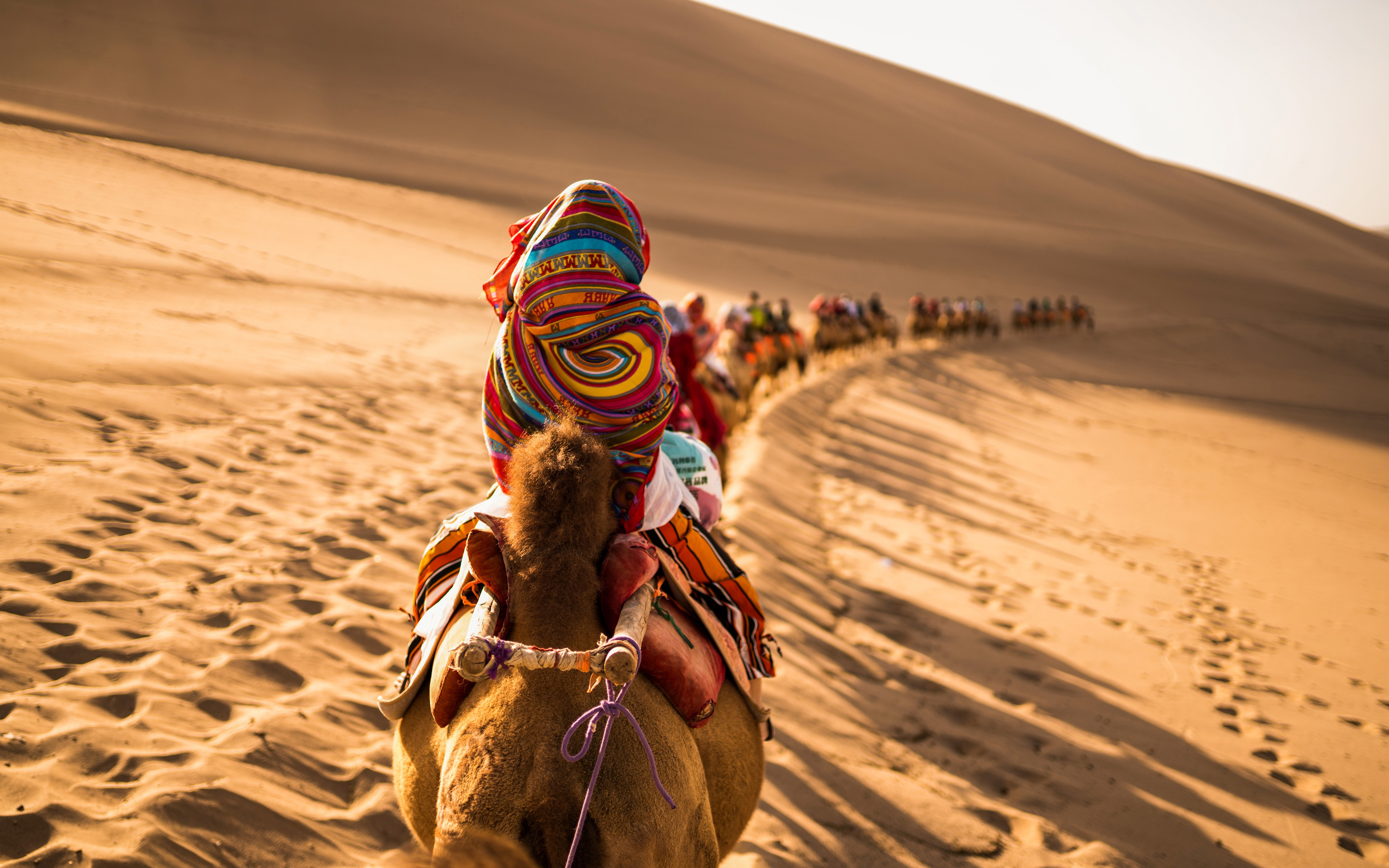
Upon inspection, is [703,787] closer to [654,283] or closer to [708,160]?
[654,283]

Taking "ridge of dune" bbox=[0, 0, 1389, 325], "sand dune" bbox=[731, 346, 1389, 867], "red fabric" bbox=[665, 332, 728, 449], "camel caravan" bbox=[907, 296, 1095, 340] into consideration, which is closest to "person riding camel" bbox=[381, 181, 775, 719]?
"sand dune" bbox=[731, 346, 1389, 867]

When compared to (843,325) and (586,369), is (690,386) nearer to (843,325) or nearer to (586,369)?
(586,369)

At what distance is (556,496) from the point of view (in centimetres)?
191

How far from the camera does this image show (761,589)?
254 inches

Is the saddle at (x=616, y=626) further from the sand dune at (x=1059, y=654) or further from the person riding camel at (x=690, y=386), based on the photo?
the person riding camel at (x=690, y=386)

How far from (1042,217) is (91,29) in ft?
180

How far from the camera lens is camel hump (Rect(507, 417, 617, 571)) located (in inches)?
75.6

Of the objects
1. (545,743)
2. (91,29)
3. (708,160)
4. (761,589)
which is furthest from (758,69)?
(545,743)

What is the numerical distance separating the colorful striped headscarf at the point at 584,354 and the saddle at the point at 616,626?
0.80 ft

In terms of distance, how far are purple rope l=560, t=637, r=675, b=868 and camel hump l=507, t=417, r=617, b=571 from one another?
0.97 ft

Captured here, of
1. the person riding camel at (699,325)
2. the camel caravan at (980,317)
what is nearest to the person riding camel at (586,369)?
the person riding camel at (699,325)

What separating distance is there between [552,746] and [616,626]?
32cm

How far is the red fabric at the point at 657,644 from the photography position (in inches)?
79.4

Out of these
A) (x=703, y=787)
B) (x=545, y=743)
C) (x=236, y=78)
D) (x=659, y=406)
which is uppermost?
(x=236, y=78)
